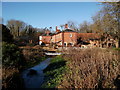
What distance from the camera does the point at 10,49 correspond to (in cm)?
546

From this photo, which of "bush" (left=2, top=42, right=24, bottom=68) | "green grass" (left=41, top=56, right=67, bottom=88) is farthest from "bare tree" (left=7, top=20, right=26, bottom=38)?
"green grass" (left=41, top=56, right=67, bottom=88)

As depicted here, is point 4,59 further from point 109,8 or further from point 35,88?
point 109,8

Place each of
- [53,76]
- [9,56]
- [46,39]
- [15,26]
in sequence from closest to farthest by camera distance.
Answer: [9,56] → [53,76] → [15,26] → [46,39]

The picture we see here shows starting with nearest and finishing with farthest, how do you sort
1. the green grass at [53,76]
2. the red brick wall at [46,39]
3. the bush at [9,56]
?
the green grass at [53,76], the bush at [9,56], the red brick wall at [46,39]

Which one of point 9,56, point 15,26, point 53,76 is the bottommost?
point 53,76

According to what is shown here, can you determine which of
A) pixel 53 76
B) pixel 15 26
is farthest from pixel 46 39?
pixel 53 76

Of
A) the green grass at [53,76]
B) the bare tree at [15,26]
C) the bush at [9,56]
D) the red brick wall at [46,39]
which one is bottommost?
the green grass at [53,76]

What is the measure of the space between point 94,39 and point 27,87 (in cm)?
2770

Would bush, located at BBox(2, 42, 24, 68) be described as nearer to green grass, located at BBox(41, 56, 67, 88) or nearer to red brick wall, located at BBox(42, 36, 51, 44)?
green grass, located at BBox(41, 56, 67, 88)

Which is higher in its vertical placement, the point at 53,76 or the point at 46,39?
the point at 46,39

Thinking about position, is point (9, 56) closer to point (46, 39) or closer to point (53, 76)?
point (53, 76)

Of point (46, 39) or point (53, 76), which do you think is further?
point (46, 39)

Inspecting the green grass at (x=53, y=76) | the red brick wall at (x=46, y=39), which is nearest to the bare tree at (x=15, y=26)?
A: the red brick wall at (x=46, y=39)

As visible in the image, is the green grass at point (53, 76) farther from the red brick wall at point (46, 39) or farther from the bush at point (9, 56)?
the red brick wall at point (46, 39)
